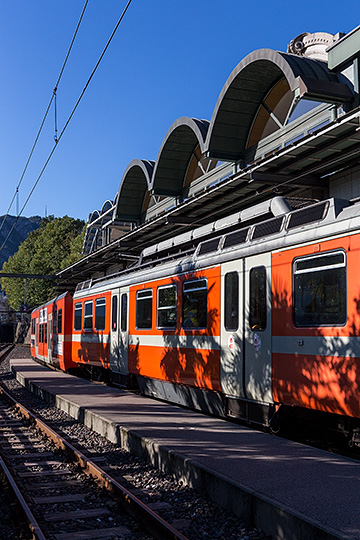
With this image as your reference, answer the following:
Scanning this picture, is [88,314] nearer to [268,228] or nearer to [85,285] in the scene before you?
[85,285]

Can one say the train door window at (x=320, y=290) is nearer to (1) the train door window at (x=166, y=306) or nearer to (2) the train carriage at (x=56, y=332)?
(1) the train door window at (x=166, y=306)

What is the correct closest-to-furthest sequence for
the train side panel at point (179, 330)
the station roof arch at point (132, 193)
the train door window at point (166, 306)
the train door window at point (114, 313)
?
the train side panel at point (179, 330), the train door window at point (166, 306), the train door window at point (114, 313), the station roof arch at point (132, 193)

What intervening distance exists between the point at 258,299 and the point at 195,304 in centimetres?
240

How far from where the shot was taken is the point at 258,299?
31.3ft

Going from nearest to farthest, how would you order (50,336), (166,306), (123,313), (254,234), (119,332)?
(254,234)
(166,306)
(123,313)
(119,332)
(50,336)

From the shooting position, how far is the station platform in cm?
505

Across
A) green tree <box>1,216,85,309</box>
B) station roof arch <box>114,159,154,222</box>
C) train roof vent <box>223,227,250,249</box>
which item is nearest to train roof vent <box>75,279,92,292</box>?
station roof arch <box>114,159,154,222</box>

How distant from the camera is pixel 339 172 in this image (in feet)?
50.9

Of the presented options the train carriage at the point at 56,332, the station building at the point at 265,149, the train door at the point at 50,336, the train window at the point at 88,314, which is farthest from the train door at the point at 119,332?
the train door at the point at 50,336

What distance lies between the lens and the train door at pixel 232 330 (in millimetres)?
10000

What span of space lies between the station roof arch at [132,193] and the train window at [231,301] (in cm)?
2101

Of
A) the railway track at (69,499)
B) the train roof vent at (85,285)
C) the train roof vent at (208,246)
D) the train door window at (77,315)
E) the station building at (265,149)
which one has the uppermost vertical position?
the station building at (265,149)

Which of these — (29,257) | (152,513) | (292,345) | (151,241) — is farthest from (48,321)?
(29,257)

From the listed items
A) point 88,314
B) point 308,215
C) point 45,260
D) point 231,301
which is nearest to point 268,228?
point 308,215
